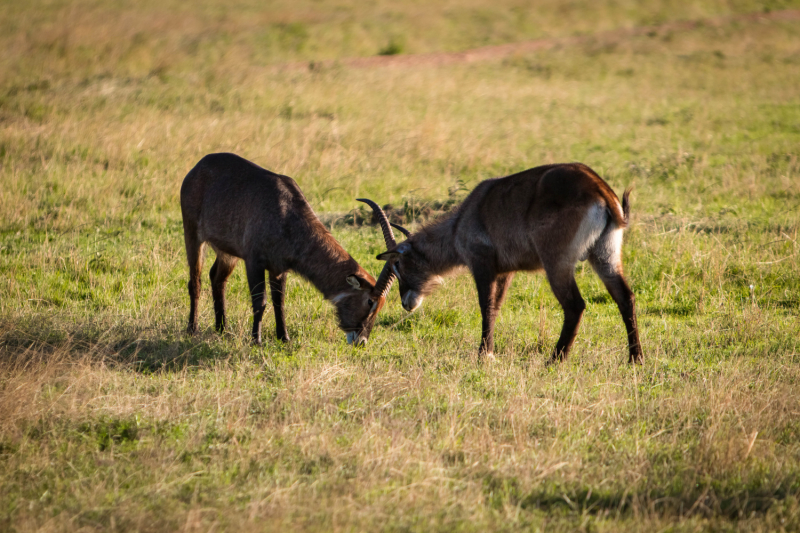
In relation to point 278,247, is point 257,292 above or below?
below

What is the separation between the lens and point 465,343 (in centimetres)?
575

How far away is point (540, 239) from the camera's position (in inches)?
206

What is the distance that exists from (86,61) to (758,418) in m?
18.2

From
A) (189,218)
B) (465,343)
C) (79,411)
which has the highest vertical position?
(189,218)

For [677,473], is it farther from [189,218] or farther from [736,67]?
[736,67]

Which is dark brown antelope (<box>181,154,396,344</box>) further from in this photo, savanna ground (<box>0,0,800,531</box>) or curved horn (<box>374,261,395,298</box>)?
savanna ground (<box>0,0,800,531</box>)

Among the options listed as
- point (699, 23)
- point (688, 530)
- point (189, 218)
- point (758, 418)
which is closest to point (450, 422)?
point (688, 530)

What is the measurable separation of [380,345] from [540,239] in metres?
1.54

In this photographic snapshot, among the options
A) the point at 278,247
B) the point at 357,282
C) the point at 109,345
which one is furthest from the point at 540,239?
the point at 109,345

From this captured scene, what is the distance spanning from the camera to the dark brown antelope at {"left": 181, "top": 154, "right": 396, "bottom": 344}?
225 inches

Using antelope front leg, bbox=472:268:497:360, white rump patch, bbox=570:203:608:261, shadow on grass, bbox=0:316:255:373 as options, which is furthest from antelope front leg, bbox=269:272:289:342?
white rump patch, bbox=570:203:608:261

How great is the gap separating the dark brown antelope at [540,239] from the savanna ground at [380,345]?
1.22 ft

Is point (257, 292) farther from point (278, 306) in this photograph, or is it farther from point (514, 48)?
point (514, 48)

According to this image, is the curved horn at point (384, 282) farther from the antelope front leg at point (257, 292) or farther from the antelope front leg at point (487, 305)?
the antelope front leg at point (257, 292)
